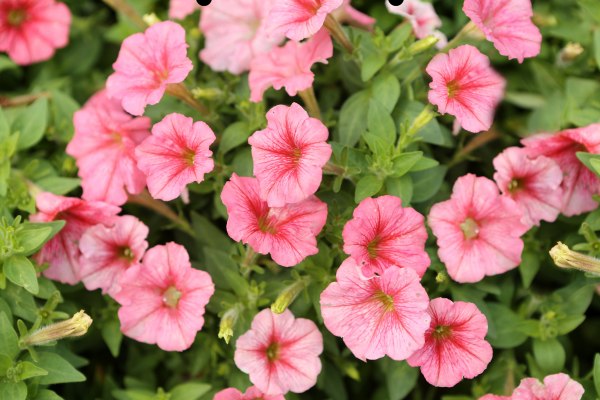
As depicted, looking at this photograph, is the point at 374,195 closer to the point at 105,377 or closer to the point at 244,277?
the point at 244,277

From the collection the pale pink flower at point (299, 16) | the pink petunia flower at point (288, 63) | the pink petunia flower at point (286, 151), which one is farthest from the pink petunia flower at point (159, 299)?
the pale pink flower at point (299, 16)

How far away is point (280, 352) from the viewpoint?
1661 millimetres

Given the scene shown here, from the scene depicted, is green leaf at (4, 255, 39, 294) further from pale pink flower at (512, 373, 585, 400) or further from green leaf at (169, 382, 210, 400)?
pale pink flower at (512, 373, 585, 400)

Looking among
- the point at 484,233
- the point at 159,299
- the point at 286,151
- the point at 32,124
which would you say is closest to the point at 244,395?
the point at 159,299

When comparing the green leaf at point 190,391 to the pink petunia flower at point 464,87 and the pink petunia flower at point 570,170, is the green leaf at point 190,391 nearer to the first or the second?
the pink petunia flower at point 464,87

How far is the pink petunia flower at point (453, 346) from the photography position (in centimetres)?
153

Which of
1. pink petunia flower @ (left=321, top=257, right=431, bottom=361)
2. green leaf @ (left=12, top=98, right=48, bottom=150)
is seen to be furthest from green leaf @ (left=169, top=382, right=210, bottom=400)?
green leaf @ (left=12, top=98, right=48, bottom=150)

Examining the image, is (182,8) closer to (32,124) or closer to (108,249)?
(32,124)

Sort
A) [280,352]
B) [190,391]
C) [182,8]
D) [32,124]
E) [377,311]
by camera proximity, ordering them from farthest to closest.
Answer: [182,8]
[32,124]
[190,391]
[280,352]
[377,311]

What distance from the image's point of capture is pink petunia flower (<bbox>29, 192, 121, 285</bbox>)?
175cm

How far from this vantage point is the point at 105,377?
6.76 feet

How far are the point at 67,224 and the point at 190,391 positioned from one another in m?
0.53

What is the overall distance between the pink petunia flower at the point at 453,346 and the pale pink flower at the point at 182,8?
3.65 ft

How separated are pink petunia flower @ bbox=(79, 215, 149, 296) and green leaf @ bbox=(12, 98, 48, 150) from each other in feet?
1.21
